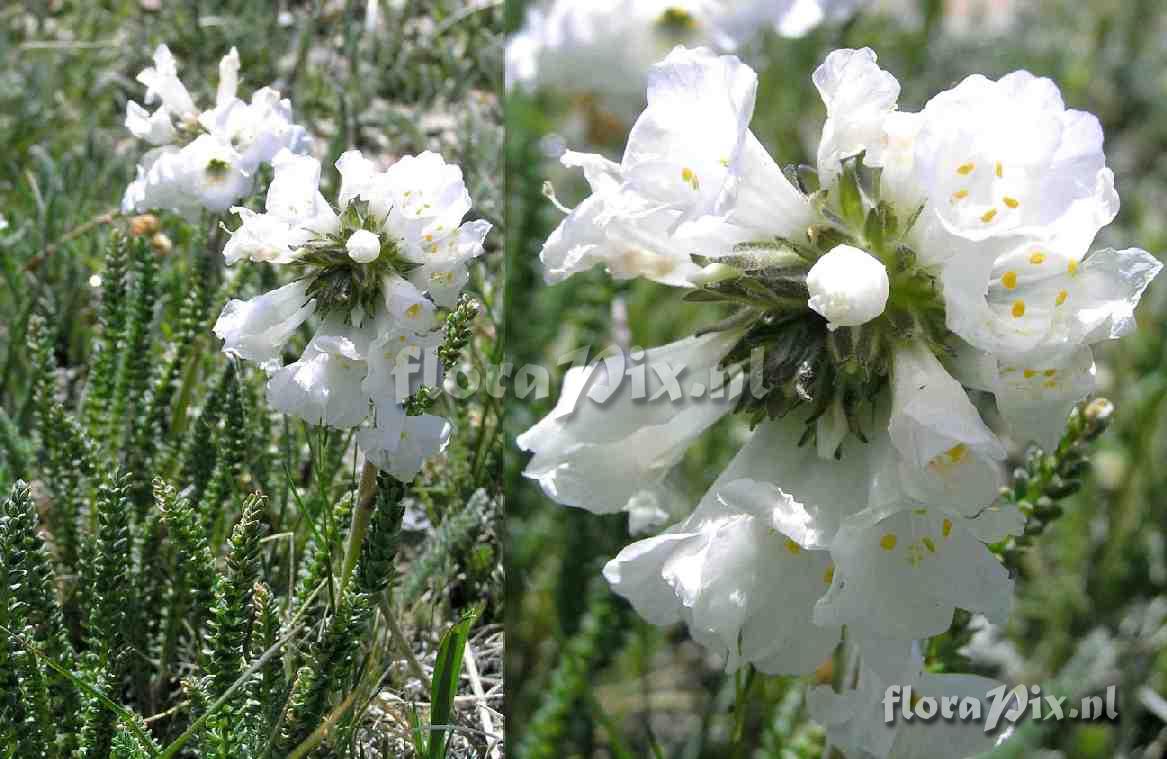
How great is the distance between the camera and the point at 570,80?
10.4 ft

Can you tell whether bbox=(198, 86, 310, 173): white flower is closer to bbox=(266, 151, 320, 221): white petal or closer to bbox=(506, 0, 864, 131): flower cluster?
bbox=(266, 151, 320, 221): white petal

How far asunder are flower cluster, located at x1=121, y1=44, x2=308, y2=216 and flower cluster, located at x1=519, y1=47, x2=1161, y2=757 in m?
0.52

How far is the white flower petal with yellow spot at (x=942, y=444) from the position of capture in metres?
1.38

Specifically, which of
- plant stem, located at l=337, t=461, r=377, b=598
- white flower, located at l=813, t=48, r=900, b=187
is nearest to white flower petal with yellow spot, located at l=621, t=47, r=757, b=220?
white flower, located at l=813, t=48, r=900, b=187

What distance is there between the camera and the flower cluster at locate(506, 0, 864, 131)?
9.90 feet

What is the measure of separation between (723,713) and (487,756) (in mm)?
1304

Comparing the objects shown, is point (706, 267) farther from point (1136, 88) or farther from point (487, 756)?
point (1136, 88)

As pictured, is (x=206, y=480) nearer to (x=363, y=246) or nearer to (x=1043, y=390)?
(x=363, y=246)

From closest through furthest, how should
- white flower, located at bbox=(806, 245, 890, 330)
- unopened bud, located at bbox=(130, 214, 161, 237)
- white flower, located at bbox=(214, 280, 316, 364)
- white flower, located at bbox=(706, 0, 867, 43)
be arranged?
1. white flower, located at bbox=(806, 245, 890, 330)
2. white flower, located at bbox=(214, 280, 316, 364)
3. unopened bud, located at bbox=(130, 214, 161, 237)
4. white flower, located at bbox=(706, 0, 867, 43)

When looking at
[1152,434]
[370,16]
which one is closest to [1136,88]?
[1152,434]

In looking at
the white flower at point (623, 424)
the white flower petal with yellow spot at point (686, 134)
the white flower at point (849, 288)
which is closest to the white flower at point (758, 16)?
the white flower at point (623, 424)

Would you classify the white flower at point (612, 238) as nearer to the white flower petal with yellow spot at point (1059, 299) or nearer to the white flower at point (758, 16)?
the white flower petal with yellow spot at point (1059, 299)

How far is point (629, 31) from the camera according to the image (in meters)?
3.07

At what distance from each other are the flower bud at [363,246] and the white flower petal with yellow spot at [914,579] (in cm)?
62
